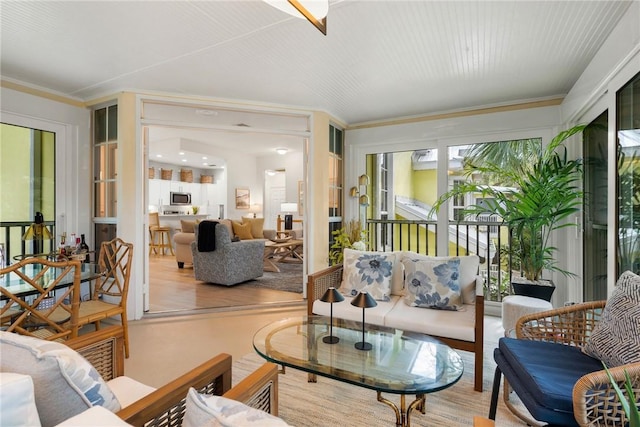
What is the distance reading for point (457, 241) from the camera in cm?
417

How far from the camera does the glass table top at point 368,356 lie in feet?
5.10

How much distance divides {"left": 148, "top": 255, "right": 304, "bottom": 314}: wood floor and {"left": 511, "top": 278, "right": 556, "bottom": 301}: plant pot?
7.99ft

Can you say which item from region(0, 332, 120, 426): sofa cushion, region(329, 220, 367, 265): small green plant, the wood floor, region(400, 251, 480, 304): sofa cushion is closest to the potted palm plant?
region(400, 251, 480, 304): sofa cushion

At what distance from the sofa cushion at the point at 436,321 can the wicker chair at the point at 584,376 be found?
12.8 inches

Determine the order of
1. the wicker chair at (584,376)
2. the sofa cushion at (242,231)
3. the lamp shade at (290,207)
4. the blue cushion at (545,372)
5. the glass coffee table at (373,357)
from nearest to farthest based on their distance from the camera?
the wicker chair at (584,376) < the blue cushion at (545,372) < the glass coffee table at (373,357) < the sofa cushion at (242,231) < the lamp shade at (290,207)

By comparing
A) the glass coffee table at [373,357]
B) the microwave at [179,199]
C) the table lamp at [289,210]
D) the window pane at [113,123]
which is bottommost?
the glass coffee table at [373,357]

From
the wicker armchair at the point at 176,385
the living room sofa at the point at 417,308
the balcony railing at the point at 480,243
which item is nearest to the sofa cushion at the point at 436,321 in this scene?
the living room sofa at the point at 417,308

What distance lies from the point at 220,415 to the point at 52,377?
475 mm

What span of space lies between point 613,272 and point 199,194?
989cm

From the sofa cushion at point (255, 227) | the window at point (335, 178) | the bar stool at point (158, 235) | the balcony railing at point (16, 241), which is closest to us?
the balcony railing at point (16, 241)

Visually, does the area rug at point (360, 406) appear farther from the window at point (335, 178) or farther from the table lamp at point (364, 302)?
the window at point (335, 178)

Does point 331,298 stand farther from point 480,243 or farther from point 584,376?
point 480,243

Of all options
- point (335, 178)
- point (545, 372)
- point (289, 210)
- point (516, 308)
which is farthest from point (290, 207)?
point (545, 372)

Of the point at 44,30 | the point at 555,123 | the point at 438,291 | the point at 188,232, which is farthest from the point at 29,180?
the point at 555,123
